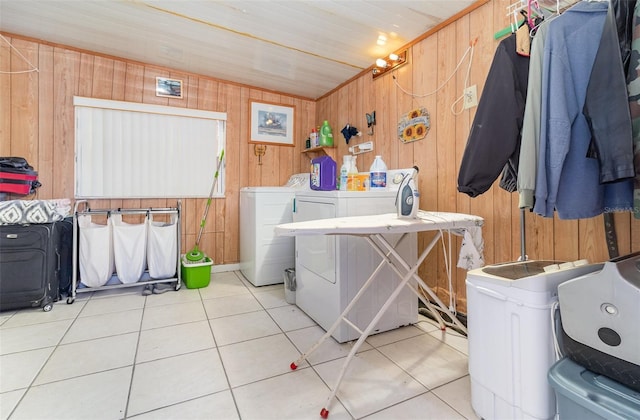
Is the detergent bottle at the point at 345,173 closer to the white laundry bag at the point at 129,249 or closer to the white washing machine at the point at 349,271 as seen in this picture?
the white washing machine at the point at 349,271

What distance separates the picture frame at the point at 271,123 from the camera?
10.8 ft

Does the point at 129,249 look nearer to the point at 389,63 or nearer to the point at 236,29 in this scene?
the point at 236,29

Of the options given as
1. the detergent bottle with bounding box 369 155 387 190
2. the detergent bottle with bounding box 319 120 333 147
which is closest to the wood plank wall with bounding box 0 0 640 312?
the detergent bottle with bounding box 319 120 333 147

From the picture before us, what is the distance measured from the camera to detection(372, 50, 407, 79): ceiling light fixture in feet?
7.67

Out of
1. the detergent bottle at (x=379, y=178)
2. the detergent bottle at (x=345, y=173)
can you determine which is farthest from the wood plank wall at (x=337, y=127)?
the detergent bottle at (x=345, y=173)

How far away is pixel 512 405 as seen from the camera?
1.01m

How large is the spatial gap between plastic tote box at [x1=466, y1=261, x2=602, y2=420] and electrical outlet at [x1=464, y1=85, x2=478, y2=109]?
1121 mm

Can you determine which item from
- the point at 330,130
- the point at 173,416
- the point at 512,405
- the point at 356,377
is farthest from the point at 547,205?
the point at 330,130

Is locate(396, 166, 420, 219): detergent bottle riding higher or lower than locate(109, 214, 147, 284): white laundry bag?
higher

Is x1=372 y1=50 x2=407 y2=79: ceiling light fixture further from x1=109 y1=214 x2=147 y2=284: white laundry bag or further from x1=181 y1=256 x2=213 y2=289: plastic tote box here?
x1=109 y1=214 x2=147 y2=284: white laundry bag

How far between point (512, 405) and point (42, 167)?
358 cm

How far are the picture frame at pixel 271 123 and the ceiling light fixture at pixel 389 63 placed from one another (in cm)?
127

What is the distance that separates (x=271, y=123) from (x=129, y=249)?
1987 mm

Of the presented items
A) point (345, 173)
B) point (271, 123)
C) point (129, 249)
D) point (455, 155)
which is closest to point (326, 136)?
point (271, 123)
